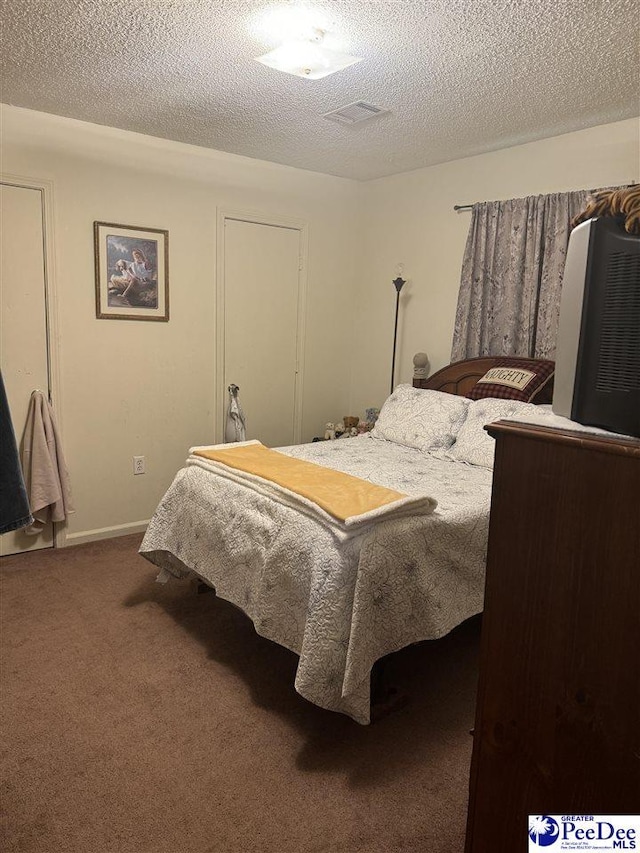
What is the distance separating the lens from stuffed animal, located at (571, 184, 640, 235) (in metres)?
0.89

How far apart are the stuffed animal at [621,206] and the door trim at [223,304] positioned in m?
3.35

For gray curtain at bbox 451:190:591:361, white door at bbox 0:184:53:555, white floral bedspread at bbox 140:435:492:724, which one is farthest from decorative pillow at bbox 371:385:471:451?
white door at bbox 0:184:53:555

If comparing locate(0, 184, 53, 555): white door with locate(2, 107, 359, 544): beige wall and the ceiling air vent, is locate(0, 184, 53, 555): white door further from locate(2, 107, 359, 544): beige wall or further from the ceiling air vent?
the ceiling air vent

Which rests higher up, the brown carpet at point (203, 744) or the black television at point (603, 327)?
the black television at point (603, 327)

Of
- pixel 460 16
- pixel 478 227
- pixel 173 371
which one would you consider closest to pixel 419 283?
pixel 478 227

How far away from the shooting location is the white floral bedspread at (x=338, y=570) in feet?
6.30

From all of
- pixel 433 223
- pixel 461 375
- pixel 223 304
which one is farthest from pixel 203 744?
pixel 433 223

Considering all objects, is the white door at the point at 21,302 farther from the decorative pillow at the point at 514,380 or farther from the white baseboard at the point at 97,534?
the decorative pillow at the point at 514,380

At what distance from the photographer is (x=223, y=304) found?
13.4 ft

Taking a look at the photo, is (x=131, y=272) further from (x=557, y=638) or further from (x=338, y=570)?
(x=557, y=638)

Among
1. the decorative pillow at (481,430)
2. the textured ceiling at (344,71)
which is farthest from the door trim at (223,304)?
the decorative pillow at (481,430)

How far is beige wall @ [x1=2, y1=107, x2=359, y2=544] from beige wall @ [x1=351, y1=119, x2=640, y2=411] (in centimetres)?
55

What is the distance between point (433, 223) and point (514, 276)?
2.82ft

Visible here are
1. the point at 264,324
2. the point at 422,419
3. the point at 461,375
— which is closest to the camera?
the point at 422,419
